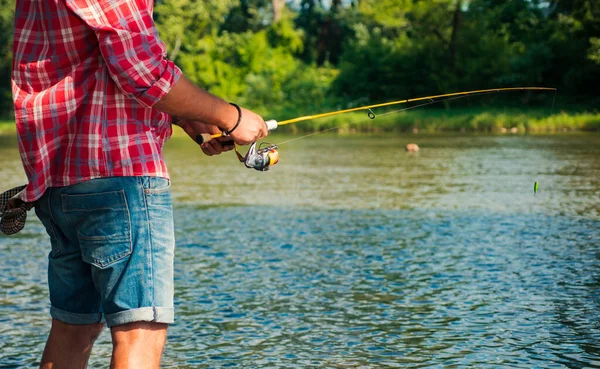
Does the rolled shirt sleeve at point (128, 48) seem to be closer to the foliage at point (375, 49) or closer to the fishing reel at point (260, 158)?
the fishing reel at point (260, 158)

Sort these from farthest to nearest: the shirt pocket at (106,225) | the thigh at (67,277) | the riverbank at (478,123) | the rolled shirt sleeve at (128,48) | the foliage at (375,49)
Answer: the foliage at (375,49), the riverbank at (478,123), the thigh at (67,277), the shirt pocket at (106,225), the rolled shirt sleeve at (128,48)

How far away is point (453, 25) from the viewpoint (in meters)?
46.0

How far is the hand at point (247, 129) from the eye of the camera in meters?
3.02

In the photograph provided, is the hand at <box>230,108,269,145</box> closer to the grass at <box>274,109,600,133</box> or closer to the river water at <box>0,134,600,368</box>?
the river water at <box>0,134,600,368</box>

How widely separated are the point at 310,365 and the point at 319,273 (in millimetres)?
2523

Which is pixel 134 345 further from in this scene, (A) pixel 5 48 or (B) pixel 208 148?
(A) pixel 5 48

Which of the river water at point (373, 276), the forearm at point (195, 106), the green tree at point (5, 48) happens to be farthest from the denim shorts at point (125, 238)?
the green tree at point (5, 48)

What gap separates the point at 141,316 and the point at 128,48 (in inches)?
28.2

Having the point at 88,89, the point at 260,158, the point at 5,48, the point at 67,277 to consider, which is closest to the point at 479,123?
the point at 260,158

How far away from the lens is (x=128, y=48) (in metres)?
2.70

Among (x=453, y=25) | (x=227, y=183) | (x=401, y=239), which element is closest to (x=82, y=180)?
(x=401, y=239)

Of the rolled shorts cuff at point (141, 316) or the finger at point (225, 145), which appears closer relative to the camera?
the rolled shorts cuff at point (141, 316)

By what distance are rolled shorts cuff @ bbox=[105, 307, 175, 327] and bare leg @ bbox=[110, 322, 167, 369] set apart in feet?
0.07

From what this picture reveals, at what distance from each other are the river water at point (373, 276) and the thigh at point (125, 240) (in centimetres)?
221
